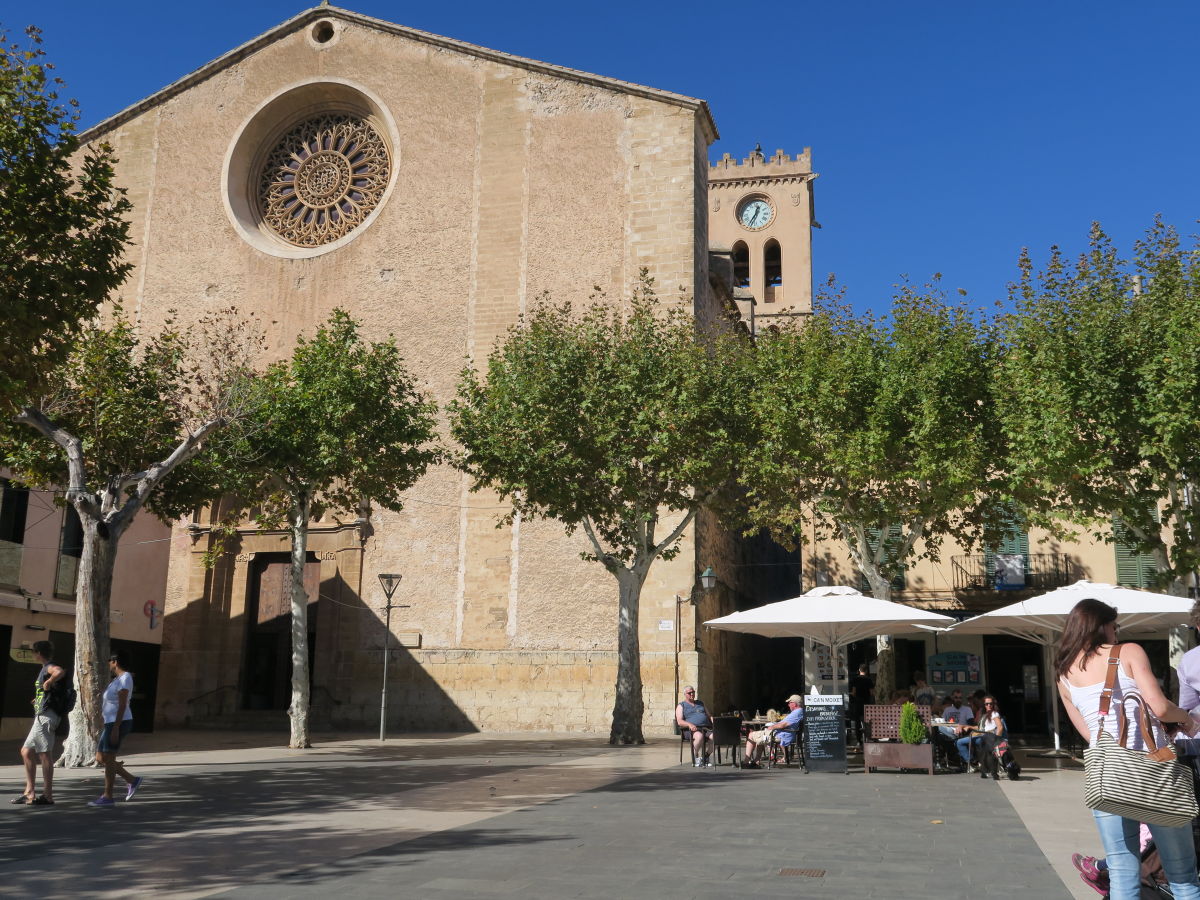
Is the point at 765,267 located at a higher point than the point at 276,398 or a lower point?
higher

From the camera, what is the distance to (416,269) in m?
26.6

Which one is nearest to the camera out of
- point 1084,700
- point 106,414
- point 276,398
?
point 1084,700

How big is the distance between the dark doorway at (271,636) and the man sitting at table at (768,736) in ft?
44.5

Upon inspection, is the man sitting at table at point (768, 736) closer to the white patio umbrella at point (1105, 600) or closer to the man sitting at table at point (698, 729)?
the man sitting at table at point (698, 729)

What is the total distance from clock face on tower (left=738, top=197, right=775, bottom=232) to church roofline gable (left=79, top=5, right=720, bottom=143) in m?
25.3

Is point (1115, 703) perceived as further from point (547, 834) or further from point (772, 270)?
point (772, 270)

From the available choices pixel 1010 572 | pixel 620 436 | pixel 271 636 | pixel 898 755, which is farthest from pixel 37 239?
pixel 1010 572

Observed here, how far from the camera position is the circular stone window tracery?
28.4 metres

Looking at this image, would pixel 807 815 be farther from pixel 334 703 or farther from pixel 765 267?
pixel 765 267

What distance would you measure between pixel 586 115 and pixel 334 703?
14.7 m

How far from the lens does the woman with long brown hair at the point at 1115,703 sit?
460 centimetres

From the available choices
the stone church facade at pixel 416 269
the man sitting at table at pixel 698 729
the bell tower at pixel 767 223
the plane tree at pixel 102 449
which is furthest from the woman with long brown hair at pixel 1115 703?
the bell tower at pixel 767 223

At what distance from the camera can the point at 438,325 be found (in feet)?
85.6

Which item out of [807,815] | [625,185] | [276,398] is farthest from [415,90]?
[807,815]
